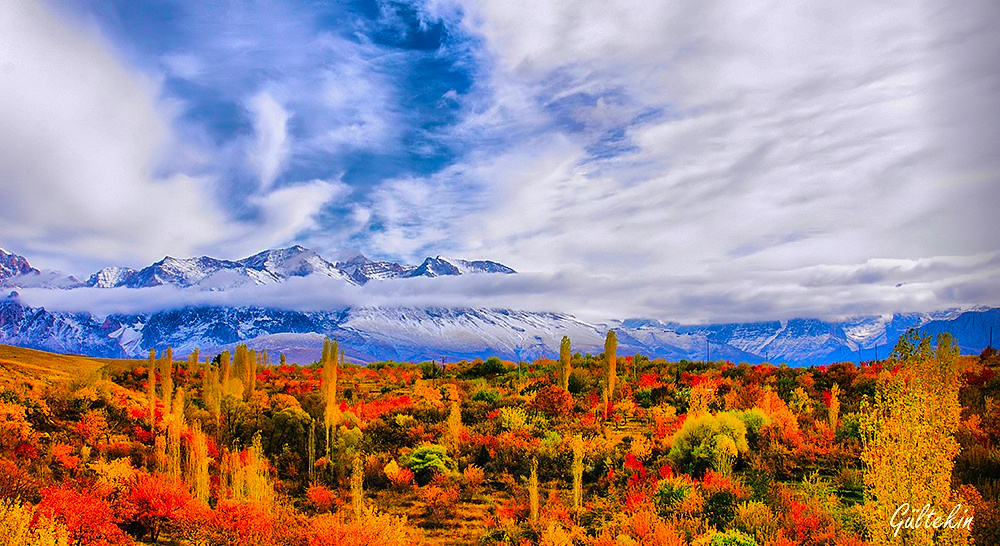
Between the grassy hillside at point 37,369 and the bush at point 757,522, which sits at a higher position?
the grassy hillside at point 37,369

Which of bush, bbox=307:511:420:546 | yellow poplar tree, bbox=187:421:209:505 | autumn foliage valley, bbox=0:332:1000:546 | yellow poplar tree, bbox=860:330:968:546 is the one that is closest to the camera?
yellow poplar tree, bbox=860:330:968:546

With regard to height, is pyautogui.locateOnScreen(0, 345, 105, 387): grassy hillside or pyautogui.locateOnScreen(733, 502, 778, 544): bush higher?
pyautogui.locateOnScreen(0, 345, 105, 387): grassy hillside

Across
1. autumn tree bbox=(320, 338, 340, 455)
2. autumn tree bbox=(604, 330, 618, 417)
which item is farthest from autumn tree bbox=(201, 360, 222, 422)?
autumn tree bbox=(604, 330, 618, 417)

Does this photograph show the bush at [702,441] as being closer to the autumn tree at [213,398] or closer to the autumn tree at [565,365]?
the autumn tree at [565,365]

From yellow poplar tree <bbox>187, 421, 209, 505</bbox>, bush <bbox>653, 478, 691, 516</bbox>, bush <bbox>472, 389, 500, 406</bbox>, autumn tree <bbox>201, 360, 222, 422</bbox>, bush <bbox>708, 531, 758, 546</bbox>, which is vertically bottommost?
bush <bbox>708, 531, 758, 546</bbox>

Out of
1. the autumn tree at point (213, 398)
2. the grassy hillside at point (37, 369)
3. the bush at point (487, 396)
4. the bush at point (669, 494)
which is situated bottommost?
the bush at point (669, 494)

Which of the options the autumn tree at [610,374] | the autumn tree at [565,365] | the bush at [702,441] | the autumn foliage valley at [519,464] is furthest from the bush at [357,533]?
the autumn tree at [565,365]

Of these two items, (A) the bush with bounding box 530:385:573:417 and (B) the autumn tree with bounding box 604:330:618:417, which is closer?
(A) the bush with bounding box 530:385:573:417

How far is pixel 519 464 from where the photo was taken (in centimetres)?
1276

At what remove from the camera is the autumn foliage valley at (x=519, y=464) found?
745cm

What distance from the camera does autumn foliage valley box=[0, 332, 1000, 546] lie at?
24.5 ft

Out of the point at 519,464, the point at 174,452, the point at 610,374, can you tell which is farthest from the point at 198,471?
the point at 610,374

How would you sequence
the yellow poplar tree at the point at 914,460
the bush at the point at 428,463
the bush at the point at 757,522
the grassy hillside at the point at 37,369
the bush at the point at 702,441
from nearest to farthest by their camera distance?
the yellow poplar tree at the point at 914,460
the bush at the point at 757,522
the bush at the point at 702,441
the bush at the point at 428,463
the grassy hillside at the point at 37,369

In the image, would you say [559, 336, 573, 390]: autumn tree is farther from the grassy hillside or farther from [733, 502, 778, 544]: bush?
the grassy hillside
